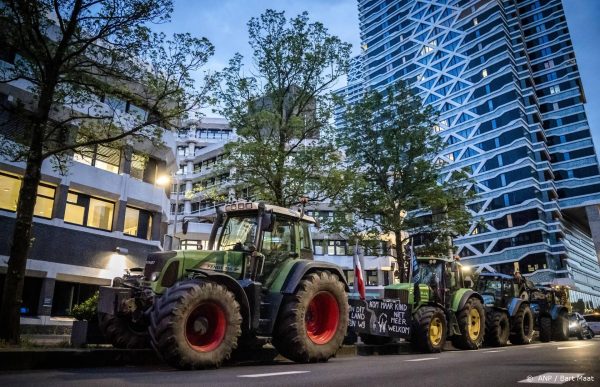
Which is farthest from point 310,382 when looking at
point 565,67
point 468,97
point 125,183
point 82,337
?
point 565,67

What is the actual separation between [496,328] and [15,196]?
64.3ft

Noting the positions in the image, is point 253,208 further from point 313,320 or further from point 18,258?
point 18,258

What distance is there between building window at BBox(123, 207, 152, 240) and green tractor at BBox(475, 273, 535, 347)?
17.0 metres

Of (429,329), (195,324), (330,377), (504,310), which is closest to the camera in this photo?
(330,377)

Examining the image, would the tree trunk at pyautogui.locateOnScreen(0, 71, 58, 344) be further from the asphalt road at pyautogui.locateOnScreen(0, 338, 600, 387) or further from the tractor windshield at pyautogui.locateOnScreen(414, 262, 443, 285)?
the tractor windshield at pyautogui.locateOnScreen(414, 262, 443, 285)

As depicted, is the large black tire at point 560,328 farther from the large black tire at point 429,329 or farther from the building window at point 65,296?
the building window at point 65,296

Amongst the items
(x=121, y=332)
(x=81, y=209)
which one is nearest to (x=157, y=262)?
(x=121, y=332)

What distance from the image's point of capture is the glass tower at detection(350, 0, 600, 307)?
6794cm

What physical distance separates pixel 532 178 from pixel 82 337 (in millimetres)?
73367

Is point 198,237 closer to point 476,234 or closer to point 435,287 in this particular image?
point 435,287

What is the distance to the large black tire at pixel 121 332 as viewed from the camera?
7879 mm

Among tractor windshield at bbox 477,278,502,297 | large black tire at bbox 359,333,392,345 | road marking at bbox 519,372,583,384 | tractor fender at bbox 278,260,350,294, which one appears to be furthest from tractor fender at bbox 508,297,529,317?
road marking at bbox 519,372,583,384

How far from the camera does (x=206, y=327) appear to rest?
21.6 feet

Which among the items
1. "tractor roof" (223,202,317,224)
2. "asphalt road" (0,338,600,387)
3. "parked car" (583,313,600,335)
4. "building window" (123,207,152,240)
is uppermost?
"building window" (123,207,152,240)
